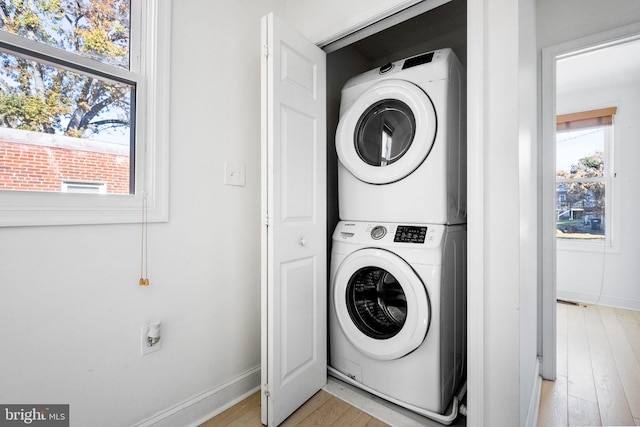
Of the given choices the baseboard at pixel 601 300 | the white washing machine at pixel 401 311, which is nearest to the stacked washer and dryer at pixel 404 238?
the white washing machine at pixel 401 311

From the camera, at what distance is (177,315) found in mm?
1362

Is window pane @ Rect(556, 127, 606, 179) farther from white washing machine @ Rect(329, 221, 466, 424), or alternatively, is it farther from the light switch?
the light switch

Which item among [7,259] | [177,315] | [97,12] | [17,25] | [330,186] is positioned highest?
[97,12]

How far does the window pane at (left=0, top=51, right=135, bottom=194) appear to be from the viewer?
38.8 inches

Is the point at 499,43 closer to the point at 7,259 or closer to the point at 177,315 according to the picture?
the point at 177,315

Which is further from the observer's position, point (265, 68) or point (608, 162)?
point (608, 162)

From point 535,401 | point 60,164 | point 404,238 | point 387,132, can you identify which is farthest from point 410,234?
point 60,164

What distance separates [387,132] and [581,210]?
327 centimetres

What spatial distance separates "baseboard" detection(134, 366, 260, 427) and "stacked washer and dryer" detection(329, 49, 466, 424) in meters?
0.49

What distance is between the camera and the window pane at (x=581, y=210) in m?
3.36

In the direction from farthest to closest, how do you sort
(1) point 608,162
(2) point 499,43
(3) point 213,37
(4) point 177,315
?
1. (1) point 608,162
2. (3) point 213,37
3. (4) point 177,315
4. (2) point 499,43

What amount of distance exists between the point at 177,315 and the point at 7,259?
2.04 ft

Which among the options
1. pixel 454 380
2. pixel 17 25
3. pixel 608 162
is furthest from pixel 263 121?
pixel 608 162

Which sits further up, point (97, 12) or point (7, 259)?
point (97, 12)
